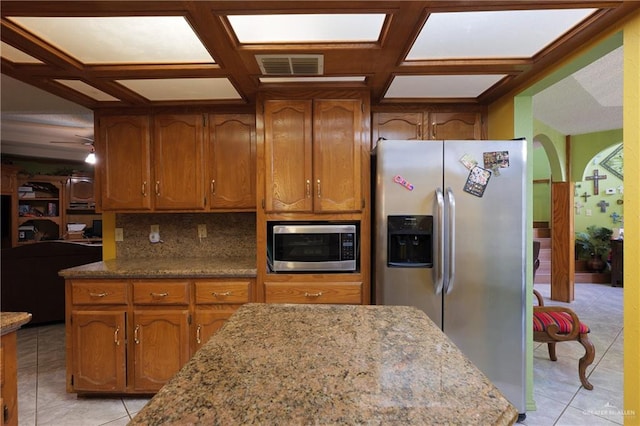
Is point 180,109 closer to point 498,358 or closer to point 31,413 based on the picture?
point 31,413

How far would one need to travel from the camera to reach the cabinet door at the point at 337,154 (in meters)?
2.13

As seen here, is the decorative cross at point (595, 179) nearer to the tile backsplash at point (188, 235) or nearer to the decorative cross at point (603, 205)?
the decorative cross at point (603, 205)

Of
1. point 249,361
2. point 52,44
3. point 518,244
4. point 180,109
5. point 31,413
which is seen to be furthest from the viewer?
point 180,109

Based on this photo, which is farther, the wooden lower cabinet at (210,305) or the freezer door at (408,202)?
the wooden lower cabinet at (210,305)

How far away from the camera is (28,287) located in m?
3.41

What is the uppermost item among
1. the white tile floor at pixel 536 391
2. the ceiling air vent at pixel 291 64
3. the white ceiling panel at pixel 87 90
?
the ceiling air vent at pixel 291 64

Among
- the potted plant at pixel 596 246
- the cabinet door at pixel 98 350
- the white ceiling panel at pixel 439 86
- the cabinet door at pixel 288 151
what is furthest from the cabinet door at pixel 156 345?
the potted plant at pixel 596 246

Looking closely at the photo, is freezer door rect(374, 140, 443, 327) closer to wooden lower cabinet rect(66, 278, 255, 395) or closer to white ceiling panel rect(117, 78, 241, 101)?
wooden lower cabinet rect(66, 278, 255, 395)

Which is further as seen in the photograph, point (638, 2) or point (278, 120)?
point (278, 120)

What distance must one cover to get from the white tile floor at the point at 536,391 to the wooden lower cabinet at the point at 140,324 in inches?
5.9

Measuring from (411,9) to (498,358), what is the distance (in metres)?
2.06

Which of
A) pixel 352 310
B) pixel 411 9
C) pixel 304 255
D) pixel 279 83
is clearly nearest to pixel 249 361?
pixel 352 310

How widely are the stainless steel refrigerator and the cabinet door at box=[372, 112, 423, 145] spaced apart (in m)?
0.49

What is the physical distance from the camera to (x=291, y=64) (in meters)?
1.75
